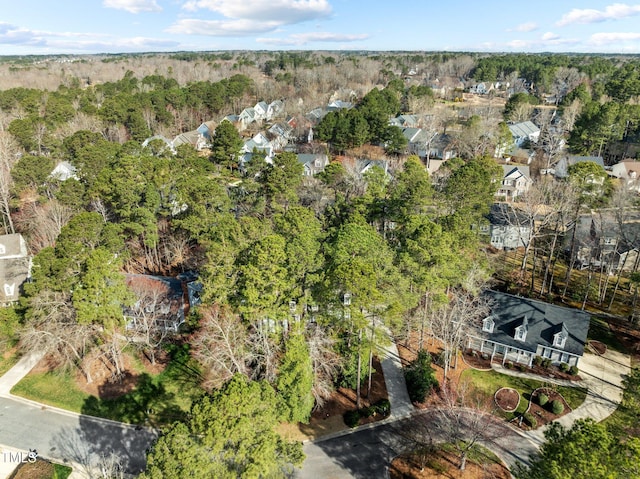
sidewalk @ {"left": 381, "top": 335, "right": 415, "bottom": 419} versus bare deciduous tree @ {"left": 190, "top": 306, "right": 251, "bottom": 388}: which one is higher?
bare deciduous tree @ {"left": 190, "top": 306, "right": 251, "bottom": 388}

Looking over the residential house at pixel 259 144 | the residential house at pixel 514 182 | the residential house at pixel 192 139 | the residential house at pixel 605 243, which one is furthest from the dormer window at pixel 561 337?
the residential house at pixel 192 139

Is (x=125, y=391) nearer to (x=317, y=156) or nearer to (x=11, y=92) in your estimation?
(x=317, y=156)

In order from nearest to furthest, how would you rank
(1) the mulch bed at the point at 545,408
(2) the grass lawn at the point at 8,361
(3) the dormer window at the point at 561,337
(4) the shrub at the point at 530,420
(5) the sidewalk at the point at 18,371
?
(4) the shrub at the point at 530,420 < (1) the mulch bed at the point at 545,408 < (5) the sidewalk at the point at 18,371 < (3) the dormer window at the point at 561,337 < (2) the grass lawn at the point at 8,361

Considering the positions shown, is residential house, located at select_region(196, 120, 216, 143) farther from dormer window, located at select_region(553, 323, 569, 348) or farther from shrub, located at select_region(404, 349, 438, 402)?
dormer window, located at select_region(553, 323, 569, 348)

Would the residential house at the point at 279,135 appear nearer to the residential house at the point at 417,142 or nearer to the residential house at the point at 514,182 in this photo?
the residential house at the point at 417,142

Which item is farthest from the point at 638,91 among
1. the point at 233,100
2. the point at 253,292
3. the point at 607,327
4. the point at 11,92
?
the point at 11,92

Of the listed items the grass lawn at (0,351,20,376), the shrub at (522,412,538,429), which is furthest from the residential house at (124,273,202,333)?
the shrub at (522,412,538,429)
